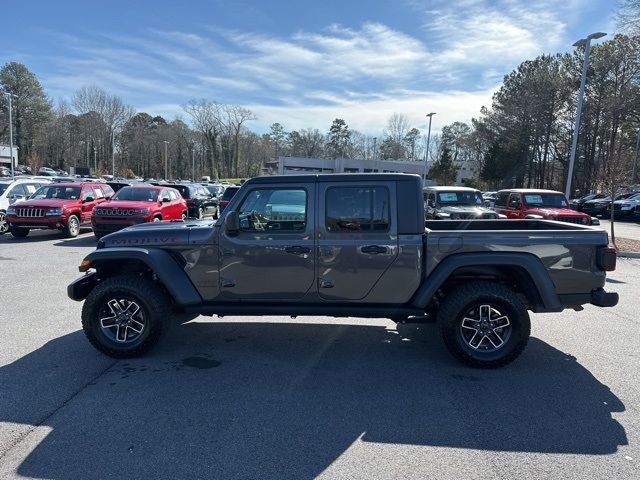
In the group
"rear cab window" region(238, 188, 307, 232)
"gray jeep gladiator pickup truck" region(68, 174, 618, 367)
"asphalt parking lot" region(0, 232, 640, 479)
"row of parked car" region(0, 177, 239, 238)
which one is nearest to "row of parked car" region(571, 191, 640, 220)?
"row of parked car" region(0, 177, 239, 238)

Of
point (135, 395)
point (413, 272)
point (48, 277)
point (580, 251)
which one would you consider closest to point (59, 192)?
point (48, 277)

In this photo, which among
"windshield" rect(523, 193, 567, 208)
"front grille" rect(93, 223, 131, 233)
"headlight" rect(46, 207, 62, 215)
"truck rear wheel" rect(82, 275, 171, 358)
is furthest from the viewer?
"windshield" rect(523, 193, 567, 208)

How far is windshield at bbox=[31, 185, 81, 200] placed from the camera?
47.3 ft

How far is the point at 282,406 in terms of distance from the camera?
3.64m

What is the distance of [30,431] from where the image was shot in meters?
3.21

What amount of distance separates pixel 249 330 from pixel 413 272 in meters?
2.34

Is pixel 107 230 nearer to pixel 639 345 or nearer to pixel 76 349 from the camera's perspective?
pixel 76 349

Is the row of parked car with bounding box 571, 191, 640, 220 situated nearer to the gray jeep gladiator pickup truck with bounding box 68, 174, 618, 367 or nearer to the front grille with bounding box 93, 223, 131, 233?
the front grille with bounding box 93, 223, 131, 233

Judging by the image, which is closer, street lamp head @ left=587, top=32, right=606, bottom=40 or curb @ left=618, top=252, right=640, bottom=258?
curb @ left=618, top=252, right=640, bottom=258

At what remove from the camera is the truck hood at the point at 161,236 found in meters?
4.61

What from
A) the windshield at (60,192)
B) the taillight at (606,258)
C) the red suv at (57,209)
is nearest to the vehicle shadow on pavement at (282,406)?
the taillight at (606,258)

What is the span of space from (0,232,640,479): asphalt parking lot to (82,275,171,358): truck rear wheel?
197 mm

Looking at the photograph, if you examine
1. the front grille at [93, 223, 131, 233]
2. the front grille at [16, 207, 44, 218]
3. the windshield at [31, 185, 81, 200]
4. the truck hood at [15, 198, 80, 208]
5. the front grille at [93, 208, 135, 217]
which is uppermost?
the windshield at [31, 185, 81, 200]

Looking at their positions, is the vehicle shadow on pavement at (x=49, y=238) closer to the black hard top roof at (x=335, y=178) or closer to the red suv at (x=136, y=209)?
the red suv at (x=136, y=209)
